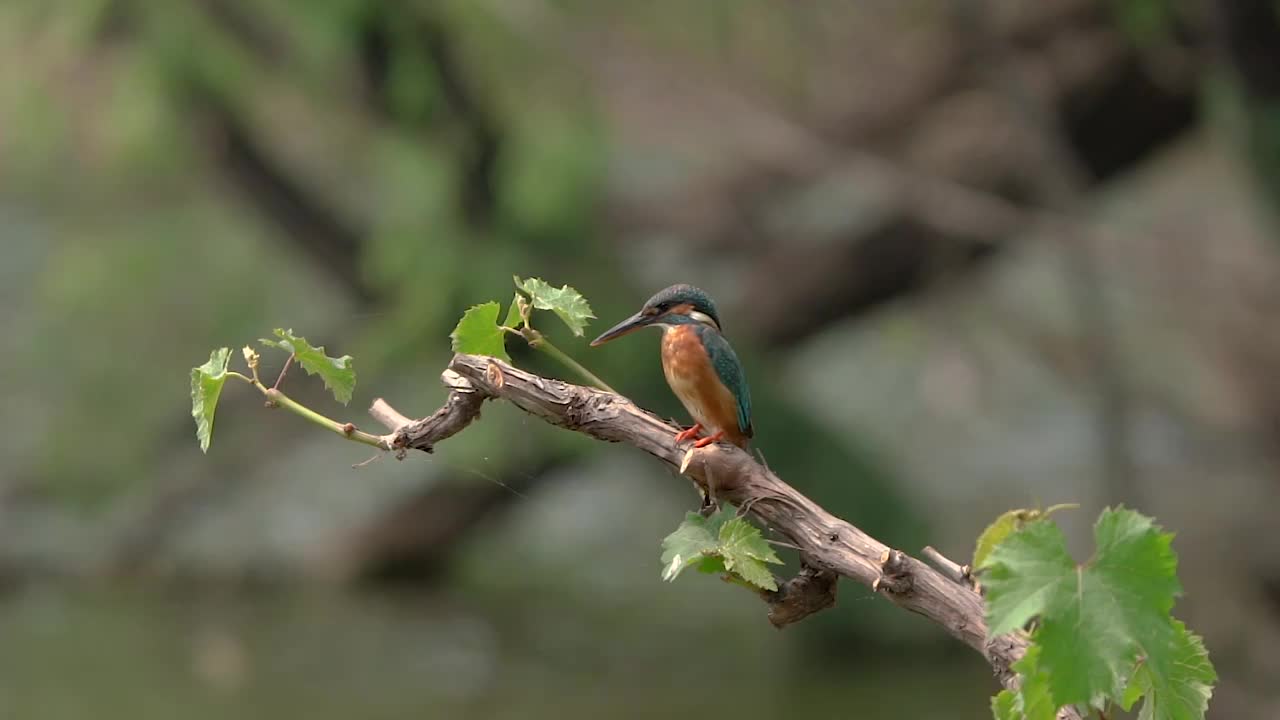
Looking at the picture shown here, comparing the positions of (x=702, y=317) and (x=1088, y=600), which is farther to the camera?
(x=702, y=317)

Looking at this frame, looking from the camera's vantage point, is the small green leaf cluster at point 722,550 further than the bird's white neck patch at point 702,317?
No

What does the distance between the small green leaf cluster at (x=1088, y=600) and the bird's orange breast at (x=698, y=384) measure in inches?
7.4

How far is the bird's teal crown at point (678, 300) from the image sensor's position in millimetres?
641

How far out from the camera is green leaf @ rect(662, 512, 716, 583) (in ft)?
1.72

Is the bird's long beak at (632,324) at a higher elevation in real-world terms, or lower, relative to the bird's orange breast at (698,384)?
higher

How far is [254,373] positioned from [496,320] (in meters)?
0.10

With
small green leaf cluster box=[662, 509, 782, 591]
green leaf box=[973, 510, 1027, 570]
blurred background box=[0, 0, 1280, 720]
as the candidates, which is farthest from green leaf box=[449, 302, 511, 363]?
blurred background box=[0, 0, 1280, 720]

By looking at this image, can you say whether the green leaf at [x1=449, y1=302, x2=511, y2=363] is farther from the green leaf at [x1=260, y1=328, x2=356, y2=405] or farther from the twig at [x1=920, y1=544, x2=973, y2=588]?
the twig at [x1=920, y1=544, x2=973, y2=588]

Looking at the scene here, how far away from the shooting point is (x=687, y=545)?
535 mm

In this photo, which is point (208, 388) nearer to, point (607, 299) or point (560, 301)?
point (560, 301)

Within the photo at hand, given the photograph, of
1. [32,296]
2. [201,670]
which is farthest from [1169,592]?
[32,296]

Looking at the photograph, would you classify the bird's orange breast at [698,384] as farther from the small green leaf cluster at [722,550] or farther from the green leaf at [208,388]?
the green leaf at [208,388]

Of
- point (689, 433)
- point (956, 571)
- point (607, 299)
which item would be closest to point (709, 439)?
point (689, 433)

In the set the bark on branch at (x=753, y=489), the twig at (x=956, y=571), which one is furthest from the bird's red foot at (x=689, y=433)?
the twig at (x=956, y=571)
